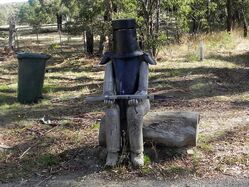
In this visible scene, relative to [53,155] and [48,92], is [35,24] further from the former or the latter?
[53,155]

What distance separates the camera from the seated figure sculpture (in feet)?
17.9

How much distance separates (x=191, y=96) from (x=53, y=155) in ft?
15.9

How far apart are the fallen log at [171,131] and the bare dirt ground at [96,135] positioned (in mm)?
152

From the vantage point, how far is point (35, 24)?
39.5 m

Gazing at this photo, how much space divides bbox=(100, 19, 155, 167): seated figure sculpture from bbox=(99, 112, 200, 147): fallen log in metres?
0.27

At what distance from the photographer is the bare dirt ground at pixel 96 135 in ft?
17.5

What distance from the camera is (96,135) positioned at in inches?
273

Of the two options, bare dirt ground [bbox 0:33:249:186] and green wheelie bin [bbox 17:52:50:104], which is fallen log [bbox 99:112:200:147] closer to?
bare dirt ground [bbox 0:33:249:186]

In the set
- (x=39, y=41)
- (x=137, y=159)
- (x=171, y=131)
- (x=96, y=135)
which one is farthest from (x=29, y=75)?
(x=39, y=41)

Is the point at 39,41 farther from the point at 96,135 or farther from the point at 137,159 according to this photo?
the point at 137,159

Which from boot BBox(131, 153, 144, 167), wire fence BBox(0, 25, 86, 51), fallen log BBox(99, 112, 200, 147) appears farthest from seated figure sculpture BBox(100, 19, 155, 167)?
wire fence BBox(0, 25, 86, 51)

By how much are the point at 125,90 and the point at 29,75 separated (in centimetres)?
453

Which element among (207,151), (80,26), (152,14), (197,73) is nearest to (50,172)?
(207,151)

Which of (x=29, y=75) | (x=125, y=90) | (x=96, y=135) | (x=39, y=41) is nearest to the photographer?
(x=125, y=90)
